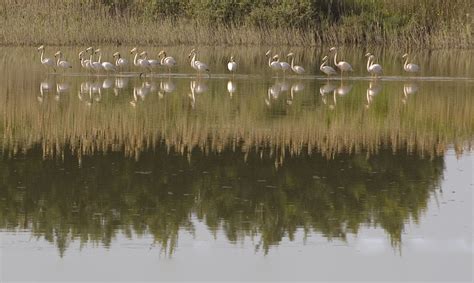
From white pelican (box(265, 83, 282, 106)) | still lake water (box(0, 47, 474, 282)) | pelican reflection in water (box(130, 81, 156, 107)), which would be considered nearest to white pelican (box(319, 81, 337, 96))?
white pelican (box(265, 83, 282, 106))

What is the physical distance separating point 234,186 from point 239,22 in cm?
3042

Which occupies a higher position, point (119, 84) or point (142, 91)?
point (142, 91)

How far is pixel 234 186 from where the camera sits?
1331cm

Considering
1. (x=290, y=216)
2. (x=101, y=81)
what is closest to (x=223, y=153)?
(x=290, y=216)

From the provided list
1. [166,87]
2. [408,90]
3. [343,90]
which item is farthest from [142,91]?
[408,90]

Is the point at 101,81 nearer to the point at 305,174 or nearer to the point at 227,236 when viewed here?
the point at 305,174

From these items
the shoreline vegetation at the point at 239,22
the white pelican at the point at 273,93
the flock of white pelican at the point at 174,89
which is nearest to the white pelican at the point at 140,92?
the flock of white pelican at the point at 174,89

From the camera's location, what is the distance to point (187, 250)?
10.4 metres

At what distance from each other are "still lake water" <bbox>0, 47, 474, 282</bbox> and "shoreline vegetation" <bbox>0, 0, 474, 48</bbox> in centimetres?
1586

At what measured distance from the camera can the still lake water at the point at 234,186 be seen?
10094 millimetres

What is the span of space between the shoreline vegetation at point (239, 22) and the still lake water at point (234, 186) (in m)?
15.9

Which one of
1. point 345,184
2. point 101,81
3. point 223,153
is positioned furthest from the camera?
point 101,81

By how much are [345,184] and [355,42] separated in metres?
30.4

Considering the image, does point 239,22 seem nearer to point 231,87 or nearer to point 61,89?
point 231,87
